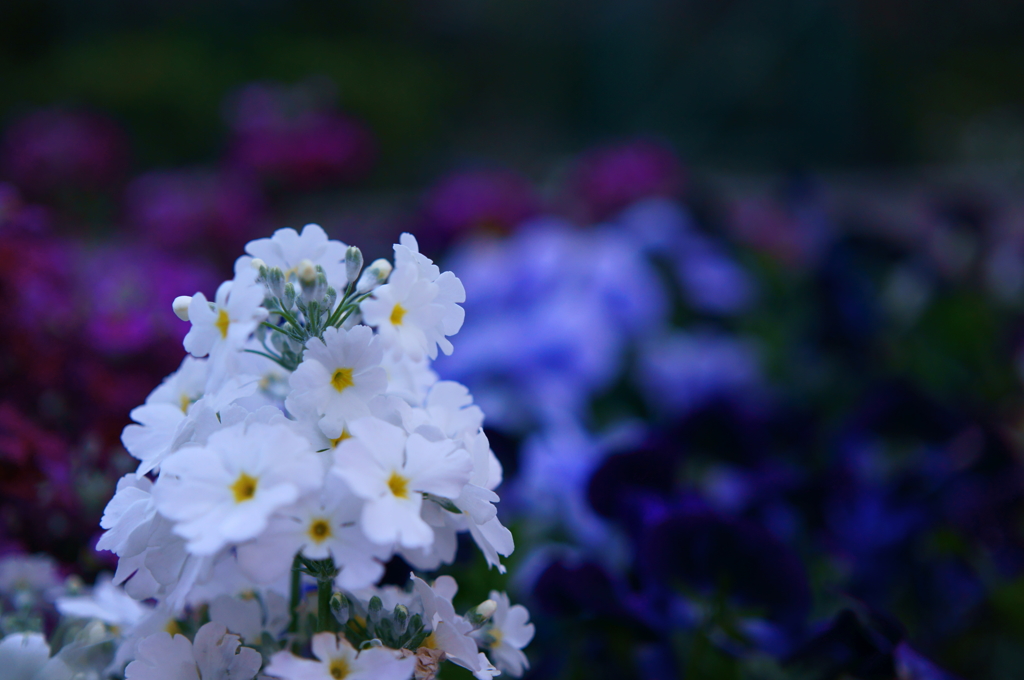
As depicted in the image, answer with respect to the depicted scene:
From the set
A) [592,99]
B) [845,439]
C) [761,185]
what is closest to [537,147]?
[592,99]

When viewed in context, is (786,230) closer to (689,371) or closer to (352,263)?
(689,371)

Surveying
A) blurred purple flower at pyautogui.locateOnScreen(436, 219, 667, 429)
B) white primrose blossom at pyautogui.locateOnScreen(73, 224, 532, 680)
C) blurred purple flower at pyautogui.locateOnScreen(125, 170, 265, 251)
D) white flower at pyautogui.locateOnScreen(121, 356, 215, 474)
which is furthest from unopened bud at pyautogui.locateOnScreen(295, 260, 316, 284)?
blurred purple flower at pyautogui.locateOnScreen(125, 170, 265, 251)

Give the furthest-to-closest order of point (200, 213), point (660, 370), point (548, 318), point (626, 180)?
point (626, 180), point (200, 213), point (660, 370), point (548, 318)

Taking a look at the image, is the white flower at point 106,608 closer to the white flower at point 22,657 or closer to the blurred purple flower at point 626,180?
the white flower at point 22,657

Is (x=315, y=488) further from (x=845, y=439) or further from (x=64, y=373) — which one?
(x=845, y=439)

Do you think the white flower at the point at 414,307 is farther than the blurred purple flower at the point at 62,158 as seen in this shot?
No

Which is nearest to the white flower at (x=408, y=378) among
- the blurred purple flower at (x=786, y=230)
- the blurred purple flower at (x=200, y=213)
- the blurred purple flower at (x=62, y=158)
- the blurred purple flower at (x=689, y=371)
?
the blurred purple flower at (x=689, y=371)

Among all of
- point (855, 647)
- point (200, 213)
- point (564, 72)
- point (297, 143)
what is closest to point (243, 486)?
point (855, 647)

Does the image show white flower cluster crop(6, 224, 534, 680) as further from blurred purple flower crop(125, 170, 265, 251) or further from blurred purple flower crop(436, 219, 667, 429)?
blurred purple flower crop(125, 170, 265, 251)
